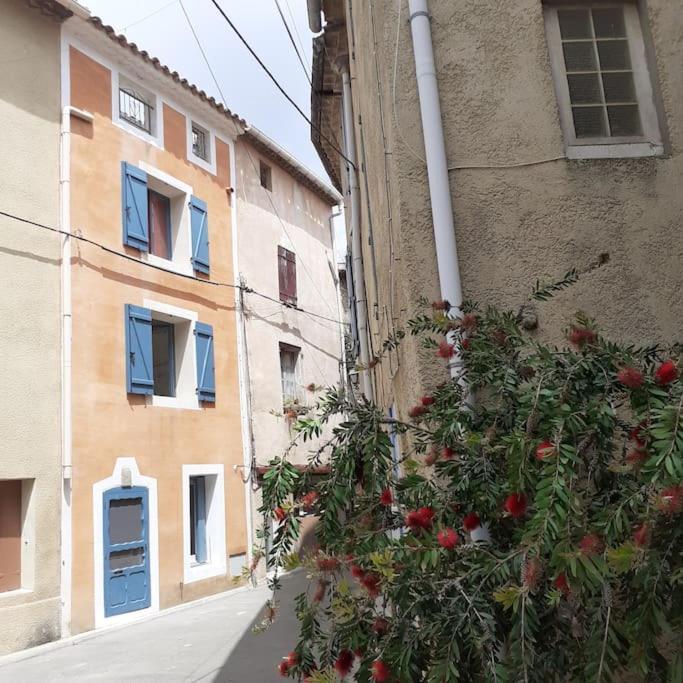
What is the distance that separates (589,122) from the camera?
4254mm

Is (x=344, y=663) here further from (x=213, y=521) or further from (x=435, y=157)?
(x=213, y=521)

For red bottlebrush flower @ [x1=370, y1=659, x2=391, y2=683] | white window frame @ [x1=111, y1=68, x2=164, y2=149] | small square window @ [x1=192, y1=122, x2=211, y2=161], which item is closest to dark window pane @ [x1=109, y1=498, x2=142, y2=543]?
white window frame @ [x1=111, y1=68, x2=164, y2=149]

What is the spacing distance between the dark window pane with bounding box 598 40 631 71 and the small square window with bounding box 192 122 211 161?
36.7 feet

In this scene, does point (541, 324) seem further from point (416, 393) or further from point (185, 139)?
point (185, 139)

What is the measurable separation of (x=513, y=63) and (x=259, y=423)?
11.6 m

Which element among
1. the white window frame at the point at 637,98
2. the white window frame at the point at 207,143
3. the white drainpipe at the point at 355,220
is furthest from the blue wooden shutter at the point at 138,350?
the white window frame at the point at 637,98

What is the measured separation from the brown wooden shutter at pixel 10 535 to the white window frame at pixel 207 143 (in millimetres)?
7131

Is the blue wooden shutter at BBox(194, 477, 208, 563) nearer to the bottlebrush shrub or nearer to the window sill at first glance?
the window sill

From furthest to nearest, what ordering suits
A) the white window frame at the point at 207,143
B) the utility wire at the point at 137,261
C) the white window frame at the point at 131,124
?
the white window frame at the point at 207,143, the white window frame at the point at 131,124, the utility wire at the point at 137,261

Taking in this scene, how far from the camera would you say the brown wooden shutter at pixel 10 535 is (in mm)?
9531

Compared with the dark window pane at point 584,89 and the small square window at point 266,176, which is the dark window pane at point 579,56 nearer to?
the dark window pane at point 584,89

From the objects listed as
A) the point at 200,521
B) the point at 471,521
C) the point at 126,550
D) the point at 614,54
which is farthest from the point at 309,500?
the point at 200,521

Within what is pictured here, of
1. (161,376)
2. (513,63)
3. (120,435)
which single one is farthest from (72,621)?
(513,63)

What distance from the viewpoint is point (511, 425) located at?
256 centimetres
